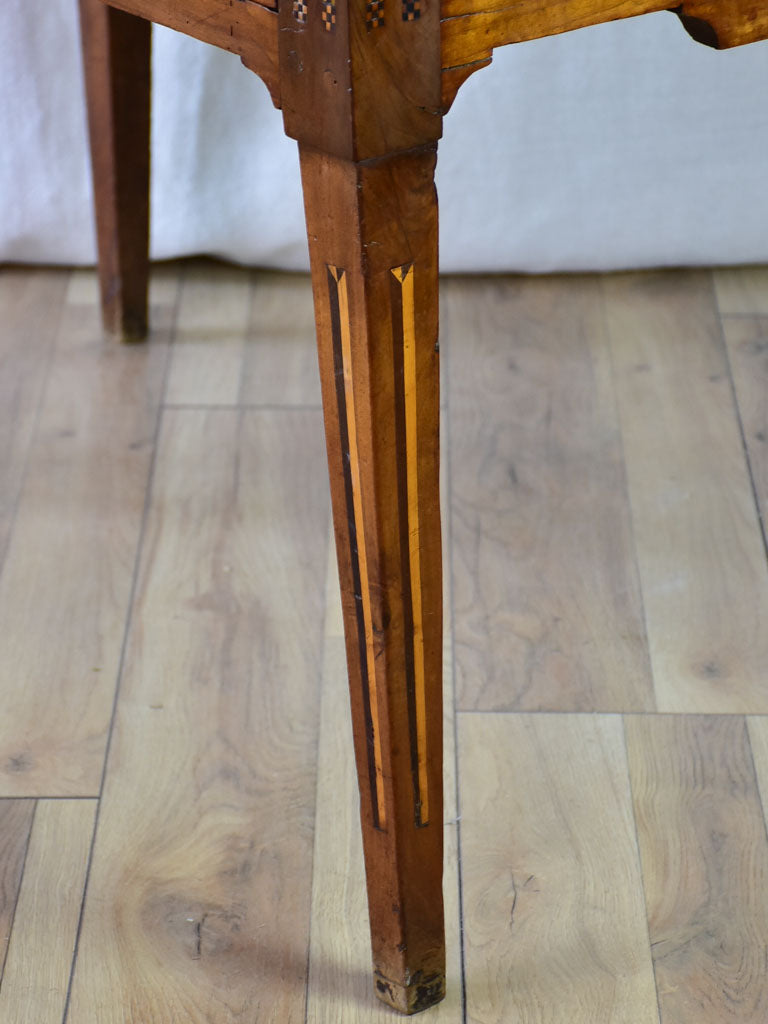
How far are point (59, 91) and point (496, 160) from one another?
477 millimetres

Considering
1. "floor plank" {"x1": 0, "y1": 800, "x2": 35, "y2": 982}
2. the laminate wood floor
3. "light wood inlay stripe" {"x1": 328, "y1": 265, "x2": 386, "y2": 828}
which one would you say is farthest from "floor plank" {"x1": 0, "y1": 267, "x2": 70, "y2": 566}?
"light wood inlay stripe" {"x1": 328, "y1": 265, "x2": 386, "y2": 828}

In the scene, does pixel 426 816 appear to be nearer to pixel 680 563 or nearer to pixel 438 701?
pixel 438 701

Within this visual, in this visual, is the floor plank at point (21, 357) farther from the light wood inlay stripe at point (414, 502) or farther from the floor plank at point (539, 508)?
the light wood inlay stripe at point (414, 502)

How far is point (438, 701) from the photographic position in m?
0.73

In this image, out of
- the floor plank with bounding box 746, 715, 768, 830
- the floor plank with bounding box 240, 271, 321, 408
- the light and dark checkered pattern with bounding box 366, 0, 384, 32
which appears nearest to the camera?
the light and dark checkered pattern with bounding box 366, 0, 384, 32

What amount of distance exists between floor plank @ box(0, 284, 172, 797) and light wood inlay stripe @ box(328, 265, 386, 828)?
304mm

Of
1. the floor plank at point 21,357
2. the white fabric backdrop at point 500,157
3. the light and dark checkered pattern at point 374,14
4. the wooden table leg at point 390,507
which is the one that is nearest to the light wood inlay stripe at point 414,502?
the wooden table leg at point 390,507

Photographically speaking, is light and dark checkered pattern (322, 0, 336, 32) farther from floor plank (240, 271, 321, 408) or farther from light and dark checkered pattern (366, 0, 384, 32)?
floor plank (240, 271, 321, 408)

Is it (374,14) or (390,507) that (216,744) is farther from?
(374,14)

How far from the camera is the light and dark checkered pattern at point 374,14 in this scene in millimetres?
541

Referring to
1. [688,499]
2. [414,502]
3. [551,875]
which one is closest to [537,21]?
[414,502]

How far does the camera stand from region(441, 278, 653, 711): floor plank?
1.04 m

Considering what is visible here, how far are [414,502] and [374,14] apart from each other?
233 millimetres

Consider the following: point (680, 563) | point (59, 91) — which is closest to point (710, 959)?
point (680, 563)
